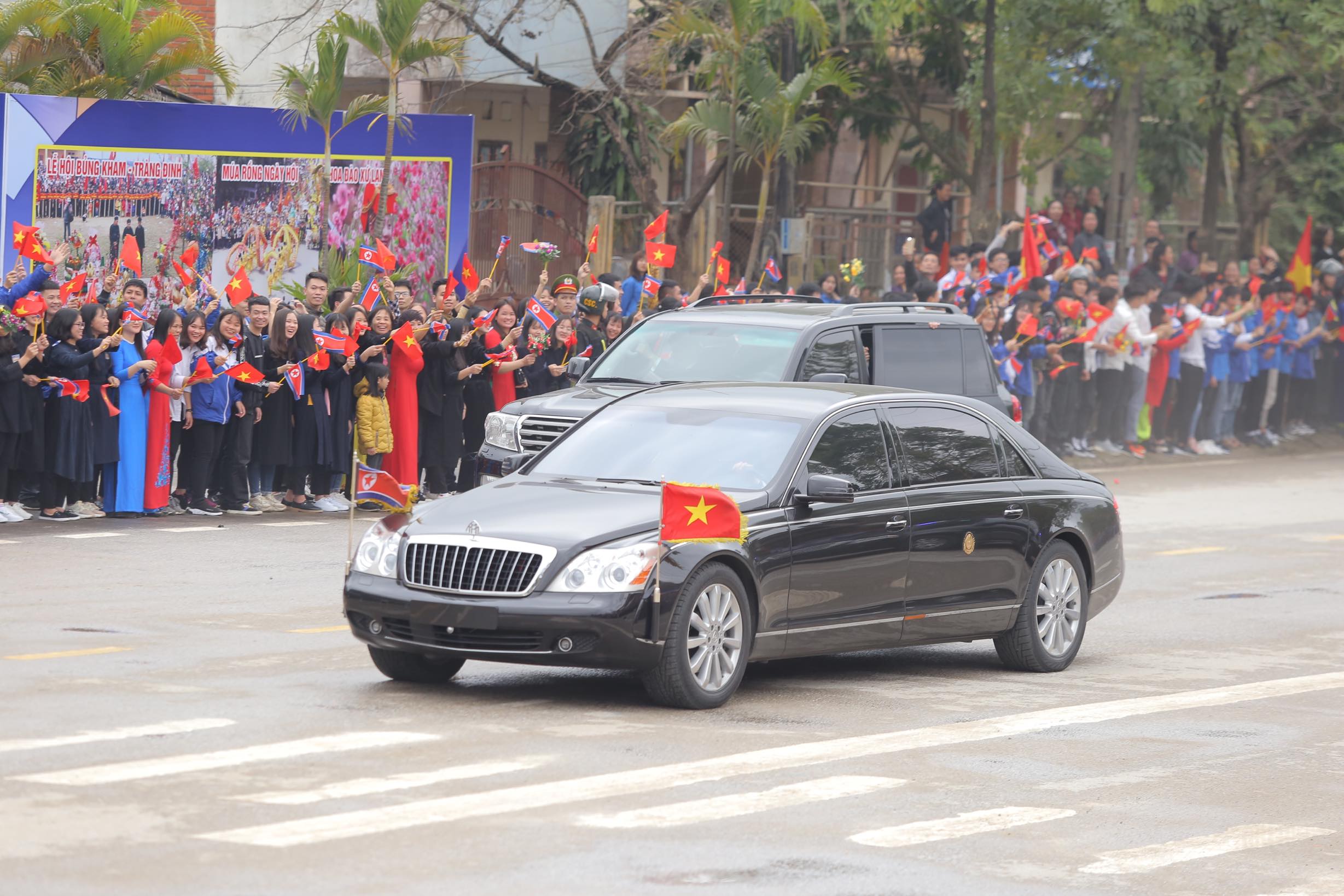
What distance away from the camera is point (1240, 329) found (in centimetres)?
2859

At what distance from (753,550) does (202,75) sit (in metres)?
20.4

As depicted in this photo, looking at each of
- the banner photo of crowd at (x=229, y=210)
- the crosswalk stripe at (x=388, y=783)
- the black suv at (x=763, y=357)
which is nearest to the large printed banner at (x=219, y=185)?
the banner photo of crowd at (x=229, y=210)

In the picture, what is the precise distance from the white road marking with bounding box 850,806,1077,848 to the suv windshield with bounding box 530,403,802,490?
8.91 feet

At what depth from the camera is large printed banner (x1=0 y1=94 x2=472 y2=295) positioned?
21406mm

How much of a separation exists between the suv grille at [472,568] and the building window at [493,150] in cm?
2326

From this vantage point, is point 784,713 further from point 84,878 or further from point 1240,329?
point 1240,329

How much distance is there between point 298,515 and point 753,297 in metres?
4.29

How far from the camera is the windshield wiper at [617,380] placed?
52.4ft

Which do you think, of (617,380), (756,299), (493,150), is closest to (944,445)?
(617,380)

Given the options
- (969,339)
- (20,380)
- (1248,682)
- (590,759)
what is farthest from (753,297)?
(590,759)

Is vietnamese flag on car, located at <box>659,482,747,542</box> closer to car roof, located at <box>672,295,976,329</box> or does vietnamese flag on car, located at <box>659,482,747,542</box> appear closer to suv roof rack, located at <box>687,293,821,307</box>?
car roof, located at <box>672,295,976,329</box>

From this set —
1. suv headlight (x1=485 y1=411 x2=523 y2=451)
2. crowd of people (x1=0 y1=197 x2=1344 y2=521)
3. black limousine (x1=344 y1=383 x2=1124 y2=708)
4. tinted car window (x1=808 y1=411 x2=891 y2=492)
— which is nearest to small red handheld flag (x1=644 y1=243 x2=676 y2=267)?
crowd of people (x1=0 y1=197 x2=1344 y2=521)

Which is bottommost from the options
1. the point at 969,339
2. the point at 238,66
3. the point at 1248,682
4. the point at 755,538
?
the point at 1248,682

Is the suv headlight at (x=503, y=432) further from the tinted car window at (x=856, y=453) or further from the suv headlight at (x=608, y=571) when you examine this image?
the suv headlight at (x=608, y=571)
